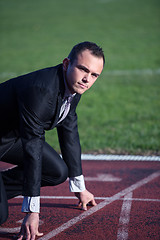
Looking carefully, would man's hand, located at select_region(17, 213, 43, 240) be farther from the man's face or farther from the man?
the man's face

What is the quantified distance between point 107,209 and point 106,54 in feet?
50.4

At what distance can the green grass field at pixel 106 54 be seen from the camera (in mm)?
7637

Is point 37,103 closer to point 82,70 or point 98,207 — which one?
point 82,70

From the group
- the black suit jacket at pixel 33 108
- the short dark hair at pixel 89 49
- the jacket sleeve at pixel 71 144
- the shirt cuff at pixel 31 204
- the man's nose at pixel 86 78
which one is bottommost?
the shirt cuff at pixel 31 204

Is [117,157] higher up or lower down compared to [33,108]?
lower down

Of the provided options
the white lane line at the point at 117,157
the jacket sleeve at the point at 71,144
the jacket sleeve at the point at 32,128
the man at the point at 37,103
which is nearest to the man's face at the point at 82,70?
the man at the point at 37,103

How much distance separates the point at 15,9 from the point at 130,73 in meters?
24.9

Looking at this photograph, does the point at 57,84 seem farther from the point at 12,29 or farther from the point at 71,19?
the point at 71,19

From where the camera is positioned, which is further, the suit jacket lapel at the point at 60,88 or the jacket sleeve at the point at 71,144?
the jacket sleeve at the point at 71,144

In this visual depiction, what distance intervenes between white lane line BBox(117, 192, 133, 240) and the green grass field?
1911mm

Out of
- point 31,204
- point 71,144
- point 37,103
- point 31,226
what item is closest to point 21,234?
point 31,226

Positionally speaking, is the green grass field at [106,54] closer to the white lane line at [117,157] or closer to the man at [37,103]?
the white lane line at [117,157]

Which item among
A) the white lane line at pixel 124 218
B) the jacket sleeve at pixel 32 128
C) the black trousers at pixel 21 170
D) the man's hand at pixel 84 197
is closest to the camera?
the jacket sleeve at pixel 32 128

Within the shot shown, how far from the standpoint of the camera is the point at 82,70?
3.44 meters
